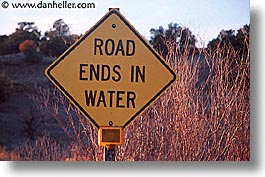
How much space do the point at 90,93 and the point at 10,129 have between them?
2080 mm

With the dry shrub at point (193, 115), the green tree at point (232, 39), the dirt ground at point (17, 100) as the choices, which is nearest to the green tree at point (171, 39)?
the dry shrub at point (193, 115)

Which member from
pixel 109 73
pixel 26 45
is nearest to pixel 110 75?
pixel 109 73

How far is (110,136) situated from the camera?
176 inches

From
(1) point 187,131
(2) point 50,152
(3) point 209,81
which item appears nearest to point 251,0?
(3) point 209,81

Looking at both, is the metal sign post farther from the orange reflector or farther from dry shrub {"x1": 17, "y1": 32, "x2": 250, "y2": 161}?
dry shrub {"x1": 17, "y1": 32, "x2": 250, "y2": 161}

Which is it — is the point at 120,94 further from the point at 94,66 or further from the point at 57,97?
the point at 57,97

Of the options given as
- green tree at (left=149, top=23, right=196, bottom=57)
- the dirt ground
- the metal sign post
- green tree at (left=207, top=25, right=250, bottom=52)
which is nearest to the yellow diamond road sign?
the metal sign post

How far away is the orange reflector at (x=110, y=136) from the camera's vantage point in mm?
4477

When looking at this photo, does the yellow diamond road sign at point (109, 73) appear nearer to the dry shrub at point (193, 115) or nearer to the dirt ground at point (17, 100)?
the dirt ground at point (17, 100)

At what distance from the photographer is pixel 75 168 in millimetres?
6027

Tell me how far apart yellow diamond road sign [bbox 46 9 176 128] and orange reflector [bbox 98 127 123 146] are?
0.17 feet

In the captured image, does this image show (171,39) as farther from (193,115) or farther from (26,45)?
(26,45)

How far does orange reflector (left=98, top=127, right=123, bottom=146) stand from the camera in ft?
14.7

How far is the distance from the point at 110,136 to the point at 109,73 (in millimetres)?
433
